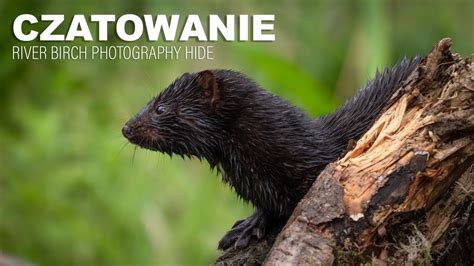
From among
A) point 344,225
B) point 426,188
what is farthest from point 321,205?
point 426,188

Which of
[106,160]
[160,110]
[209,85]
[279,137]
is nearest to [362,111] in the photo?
[279,137]

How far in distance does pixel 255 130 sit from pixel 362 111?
0.40 m

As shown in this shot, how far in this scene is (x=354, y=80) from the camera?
7391 mm

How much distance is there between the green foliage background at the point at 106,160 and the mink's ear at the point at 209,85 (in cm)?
308

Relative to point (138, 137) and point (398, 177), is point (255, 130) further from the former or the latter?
point (398, 177)

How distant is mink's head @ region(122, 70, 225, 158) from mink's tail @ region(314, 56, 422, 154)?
385mm

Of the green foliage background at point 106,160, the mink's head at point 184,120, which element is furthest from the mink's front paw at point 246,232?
the green foliage background at point 106,160

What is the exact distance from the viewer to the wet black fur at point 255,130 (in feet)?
12.0

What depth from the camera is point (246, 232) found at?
3.73 m

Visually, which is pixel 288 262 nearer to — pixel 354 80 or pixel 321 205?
pixel 321 205

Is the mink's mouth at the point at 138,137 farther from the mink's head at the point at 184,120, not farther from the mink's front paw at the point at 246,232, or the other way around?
the mink's front paw at the point at 246,232

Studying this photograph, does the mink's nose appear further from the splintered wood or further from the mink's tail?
the splintered wood

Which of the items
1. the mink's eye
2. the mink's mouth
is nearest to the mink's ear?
the mink's eye

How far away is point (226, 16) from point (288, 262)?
181 inches
